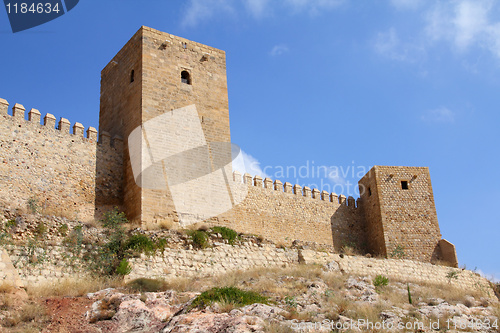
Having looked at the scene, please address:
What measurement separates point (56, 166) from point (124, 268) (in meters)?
4.53

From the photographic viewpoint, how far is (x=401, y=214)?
2100cm

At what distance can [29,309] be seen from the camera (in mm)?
8758

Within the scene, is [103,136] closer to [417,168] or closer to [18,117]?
[18,117]

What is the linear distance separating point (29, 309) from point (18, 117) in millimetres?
7426

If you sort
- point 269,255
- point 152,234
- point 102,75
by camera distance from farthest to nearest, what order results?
point 102,75 < point 269,255 < point 152,234

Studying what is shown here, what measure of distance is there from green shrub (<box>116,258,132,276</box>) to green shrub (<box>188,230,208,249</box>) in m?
2.04

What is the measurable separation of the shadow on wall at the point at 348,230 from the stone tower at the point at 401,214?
0.33m

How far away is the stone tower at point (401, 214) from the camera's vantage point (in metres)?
20.5

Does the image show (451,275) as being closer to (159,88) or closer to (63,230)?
(159,88)

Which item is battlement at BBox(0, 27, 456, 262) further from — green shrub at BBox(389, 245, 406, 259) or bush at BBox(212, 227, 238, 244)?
bush at BBox(212, 227, 238, 244)

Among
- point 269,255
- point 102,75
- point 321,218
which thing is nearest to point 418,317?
point 269,255

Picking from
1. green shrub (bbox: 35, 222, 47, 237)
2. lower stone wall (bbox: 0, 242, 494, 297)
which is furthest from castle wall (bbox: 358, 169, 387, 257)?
green shrub (bbox: 35, 222, 47, 237)

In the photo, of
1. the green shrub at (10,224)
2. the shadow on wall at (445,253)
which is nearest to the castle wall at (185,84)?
the green shrub at (10,224)

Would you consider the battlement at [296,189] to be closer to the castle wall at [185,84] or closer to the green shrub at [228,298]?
the castle wall at [185,84]
